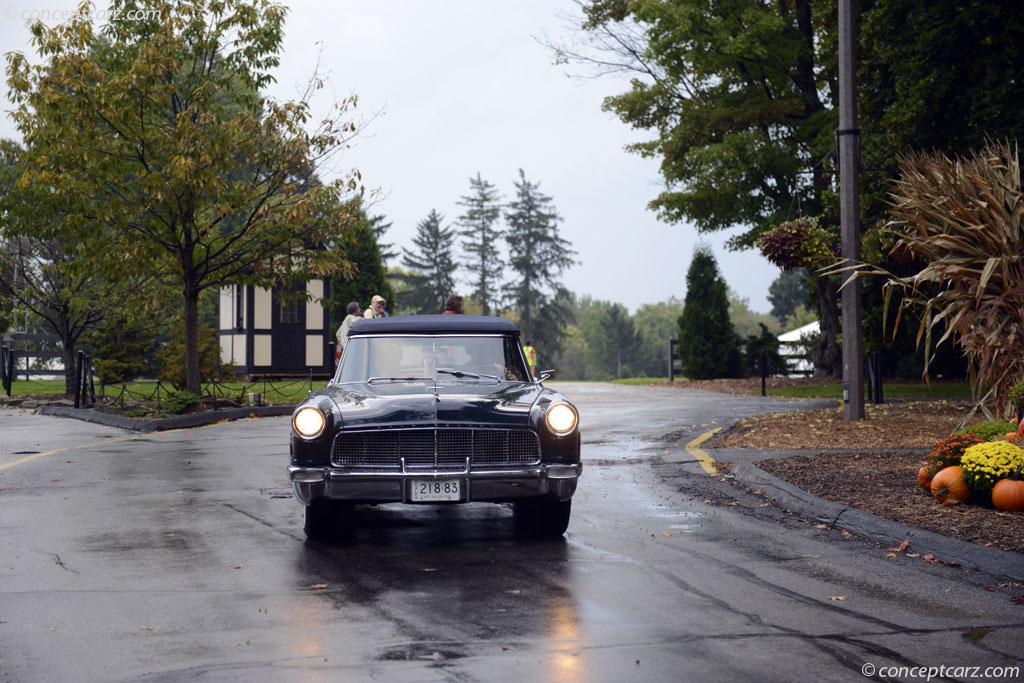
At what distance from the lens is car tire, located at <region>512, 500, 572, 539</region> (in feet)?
25.6

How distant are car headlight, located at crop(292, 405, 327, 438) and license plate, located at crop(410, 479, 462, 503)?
793 mm

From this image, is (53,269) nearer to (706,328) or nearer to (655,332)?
(706,328)

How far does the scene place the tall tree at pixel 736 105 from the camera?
1190 inches

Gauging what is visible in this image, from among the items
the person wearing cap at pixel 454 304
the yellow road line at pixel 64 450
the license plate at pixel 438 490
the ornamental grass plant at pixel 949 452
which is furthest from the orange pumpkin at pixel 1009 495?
the yellow road line at pixel 64 450

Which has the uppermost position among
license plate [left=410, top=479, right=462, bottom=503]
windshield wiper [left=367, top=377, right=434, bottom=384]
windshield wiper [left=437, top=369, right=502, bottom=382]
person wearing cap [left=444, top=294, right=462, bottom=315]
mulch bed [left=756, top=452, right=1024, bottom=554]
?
person wearing cap [left=444, top=294, right=462, bottom=315]

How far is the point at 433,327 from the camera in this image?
9047 mm

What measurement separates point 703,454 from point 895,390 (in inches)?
592

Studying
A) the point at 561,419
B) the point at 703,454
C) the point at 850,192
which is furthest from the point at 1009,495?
the point at 850,192

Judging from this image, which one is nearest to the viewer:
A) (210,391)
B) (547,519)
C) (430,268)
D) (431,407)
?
(431,407)

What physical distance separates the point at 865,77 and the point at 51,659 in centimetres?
2031

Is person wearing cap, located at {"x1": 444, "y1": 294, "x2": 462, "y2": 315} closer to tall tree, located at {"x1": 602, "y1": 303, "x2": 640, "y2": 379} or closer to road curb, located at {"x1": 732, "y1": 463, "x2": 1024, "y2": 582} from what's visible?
road curb, located at {"x1": 732, "y1": 463, "x2": 1024, "y2": 582}

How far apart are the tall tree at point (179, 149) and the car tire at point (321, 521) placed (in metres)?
12.8

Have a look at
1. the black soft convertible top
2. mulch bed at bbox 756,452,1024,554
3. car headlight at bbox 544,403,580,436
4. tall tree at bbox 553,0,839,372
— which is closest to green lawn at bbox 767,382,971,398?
tall tree at bbox 553,0,839,372

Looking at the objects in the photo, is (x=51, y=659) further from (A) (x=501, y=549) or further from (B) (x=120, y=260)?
(B) (x=120, y=260)
